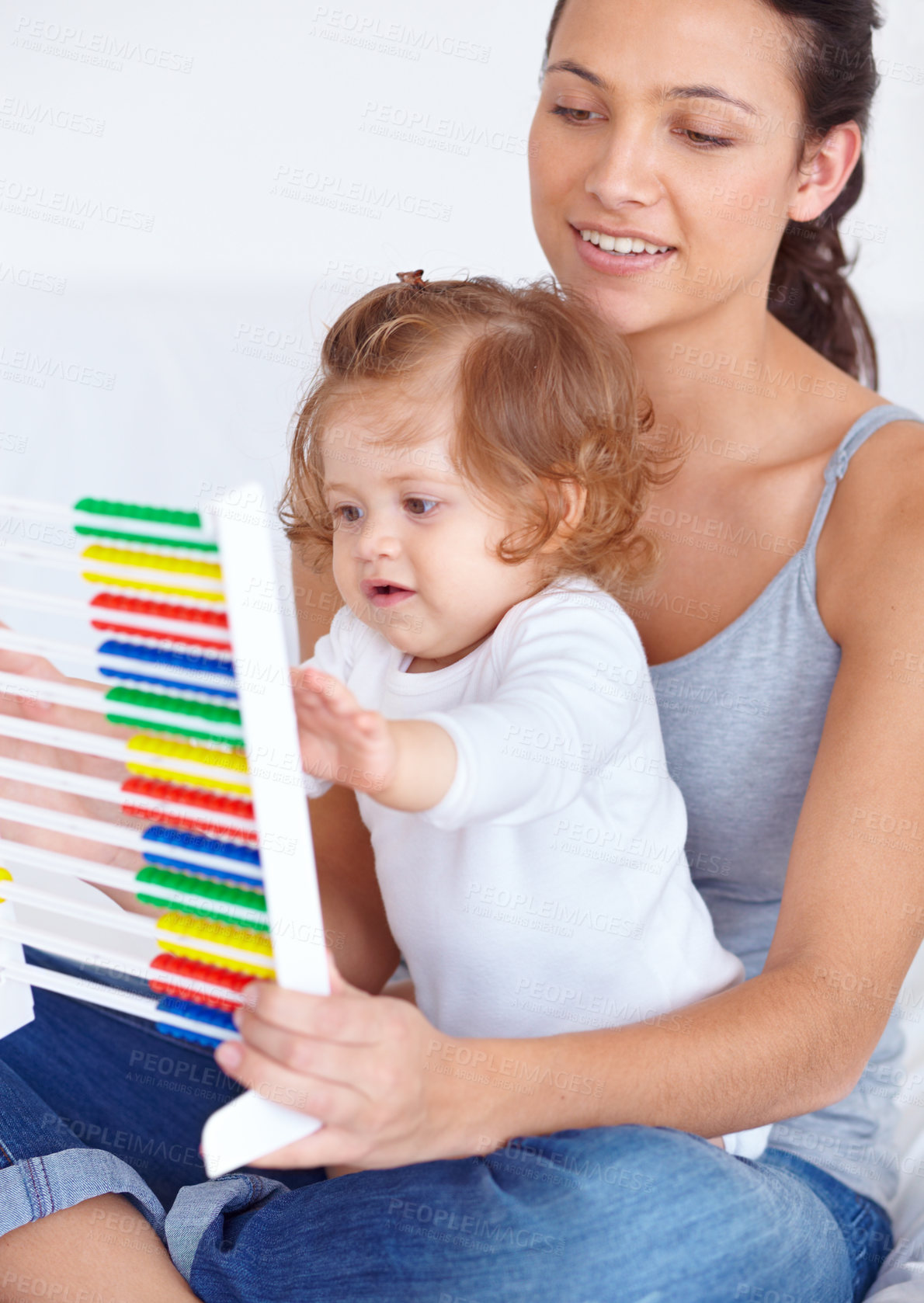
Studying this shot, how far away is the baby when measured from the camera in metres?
1.10

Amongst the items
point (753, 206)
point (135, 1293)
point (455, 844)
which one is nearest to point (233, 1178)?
point (135, 1293)

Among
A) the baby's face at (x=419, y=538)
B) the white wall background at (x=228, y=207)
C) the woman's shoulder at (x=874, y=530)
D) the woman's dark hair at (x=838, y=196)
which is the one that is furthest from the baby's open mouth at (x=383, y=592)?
the white wall background at (x=228, y=207)

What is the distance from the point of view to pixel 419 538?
110cm

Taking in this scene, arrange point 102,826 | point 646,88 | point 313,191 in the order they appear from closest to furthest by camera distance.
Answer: point 102,826 → point 646,88 → point 313,191

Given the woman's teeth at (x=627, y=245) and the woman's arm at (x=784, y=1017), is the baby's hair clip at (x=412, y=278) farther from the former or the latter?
the woman's arm at (x=784, y=1017)

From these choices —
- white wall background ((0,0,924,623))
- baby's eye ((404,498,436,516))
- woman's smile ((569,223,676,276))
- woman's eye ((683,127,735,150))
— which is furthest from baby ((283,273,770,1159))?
white wall background ((0,0,924,623))

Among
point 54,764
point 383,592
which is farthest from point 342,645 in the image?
point 54,764

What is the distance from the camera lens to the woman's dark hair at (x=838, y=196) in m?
1.30

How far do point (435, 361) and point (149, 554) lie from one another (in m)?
0.45

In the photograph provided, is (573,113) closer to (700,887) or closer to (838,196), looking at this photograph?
(838,196)

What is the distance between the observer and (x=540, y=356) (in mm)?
1187

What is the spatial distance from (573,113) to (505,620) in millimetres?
614

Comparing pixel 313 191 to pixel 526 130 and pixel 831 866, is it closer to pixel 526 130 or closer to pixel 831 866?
pixel 526 130

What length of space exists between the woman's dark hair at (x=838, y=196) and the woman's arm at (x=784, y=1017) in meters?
0.40
